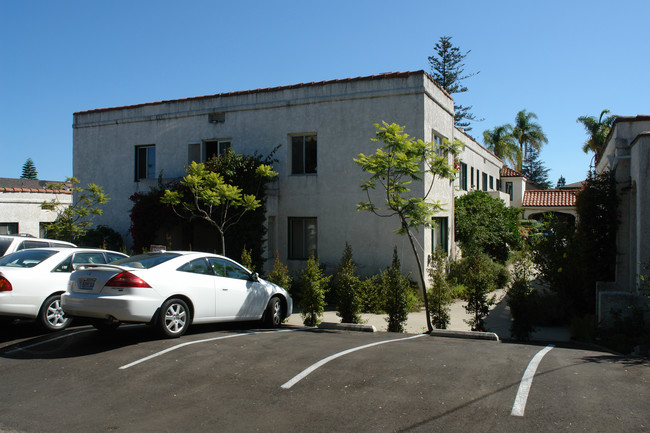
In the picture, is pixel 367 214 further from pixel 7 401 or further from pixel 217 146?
pixel 7 401

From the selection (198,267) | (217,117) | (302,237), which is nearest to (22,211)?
(217,117)

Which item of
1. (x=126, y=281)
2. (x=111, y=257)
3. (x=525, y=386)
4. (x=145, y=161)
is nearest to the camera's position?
(x=525, y=386)

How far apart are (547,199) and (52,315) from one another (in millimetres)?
38430

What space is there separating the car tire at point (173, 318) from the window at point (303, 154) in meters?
9.44

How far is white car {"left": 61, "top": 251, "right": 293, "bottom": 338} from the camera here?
805 centimetres

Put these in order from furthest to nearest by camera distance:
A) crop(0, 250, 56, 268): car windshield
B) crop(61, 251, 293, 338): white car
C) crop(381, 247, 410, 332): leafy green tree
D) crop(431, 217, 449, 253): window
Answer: crop(431, 217, 449, 253): window < crop(381, 247, 410, 332): leafy green tree < crop(0, 250, 56, 268): car windshield < crop(61, 251, 293, 338): white car

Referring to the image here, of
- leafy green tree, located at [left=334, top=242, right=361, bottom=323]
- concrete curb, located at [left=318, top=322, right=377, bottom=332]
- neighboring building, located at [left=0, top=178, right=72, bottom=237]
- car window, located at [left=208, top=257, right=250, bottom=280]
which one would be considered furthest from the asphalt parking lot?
neighboring building, located at [left=0, top=178, right=72, bottom=237]

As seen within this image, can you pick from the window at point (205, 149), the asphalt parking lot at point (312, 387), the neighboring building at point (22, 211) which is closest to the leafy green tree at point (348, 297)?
the asphalt parking lot at point (312, 387)

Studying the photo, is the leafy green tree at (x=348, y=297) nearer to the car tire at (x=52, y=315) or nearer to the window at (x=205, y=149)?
Answer: the car tire at (x=52, y=315)

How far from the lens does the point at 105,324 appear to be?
888 centimetres

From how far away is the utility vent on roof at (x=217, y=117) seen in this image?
19.0 metres

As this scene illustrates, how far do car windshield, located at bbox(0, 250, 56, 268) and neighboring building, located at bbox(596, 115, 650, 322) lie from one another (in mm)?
10206

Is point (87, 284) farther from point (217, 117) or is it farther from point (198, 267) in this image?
point (217, 117)

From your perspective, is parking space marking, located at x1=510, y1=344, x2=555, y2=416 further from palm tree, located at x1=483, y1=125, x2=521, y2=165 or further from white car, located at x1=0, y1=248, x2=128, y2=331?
palm tree, located at x1=483, y1=125, x2=521, y2=165
